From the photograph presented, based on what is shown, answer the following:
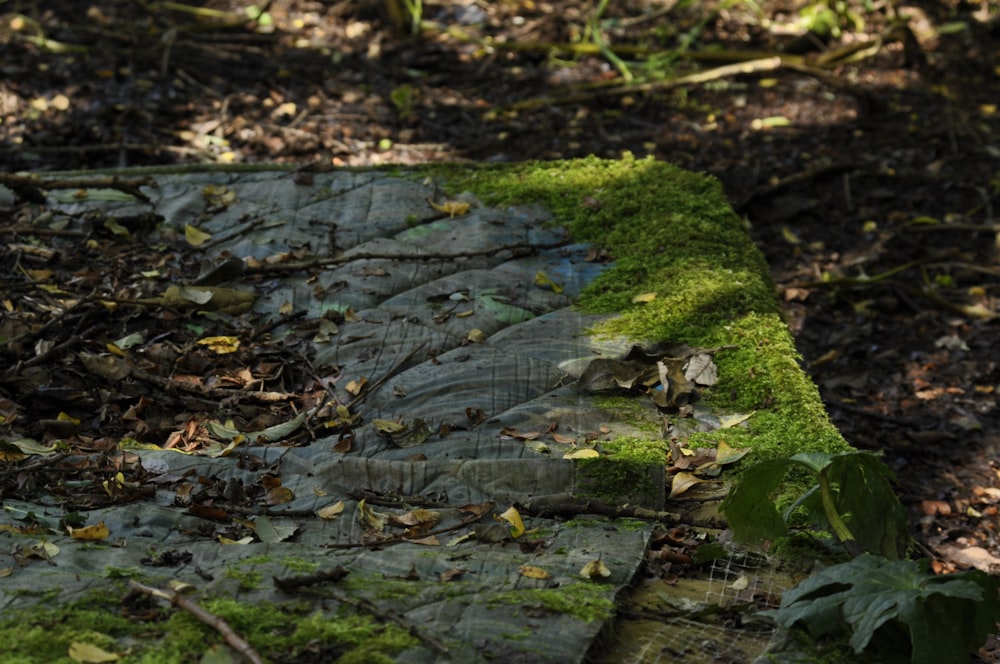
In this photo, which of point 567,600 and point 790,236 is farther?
point 790,236

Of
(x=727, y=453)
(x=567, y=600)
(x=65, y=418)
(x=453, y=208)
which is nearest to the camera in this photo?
(x=567, y=600)

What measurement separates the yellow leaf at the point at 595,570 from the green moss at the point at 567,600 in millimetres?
67

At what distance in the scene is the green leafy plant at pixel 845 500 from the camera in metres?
1.84

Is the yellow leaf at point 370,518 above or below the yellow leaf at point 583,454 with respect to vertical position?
below

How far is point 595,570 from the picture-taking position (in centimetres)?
184

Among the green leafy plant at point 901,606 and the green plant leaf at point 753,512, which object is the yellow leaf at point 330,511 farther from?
the green leafy plant at point 901,606

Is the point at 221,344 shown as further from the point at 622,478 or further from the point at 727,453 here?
the point at 727,453

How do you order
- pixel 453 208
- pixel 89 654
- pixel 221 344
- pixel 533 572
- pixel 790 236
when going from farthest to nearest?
1. pixel 790 236
2. pixel 453 208
3. pixel 221 344
4. pixel 533 572
5. pixel 89 654

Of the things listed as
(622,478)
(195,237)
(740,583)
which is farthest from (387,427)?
(195,237)

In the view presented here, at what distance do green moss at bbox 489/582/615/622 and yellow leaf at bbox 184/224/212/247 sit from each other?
2056mm

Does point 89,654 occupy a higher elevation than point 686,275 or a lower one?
lower

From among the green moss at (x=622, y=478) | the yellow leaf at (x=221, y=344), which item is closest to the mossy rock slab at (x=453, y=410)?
the green moss at (x=622, y=478)

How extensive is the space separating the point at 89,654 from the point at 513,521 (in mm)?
830

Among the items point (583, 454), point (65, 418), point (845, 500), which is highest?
point (845, 500)
